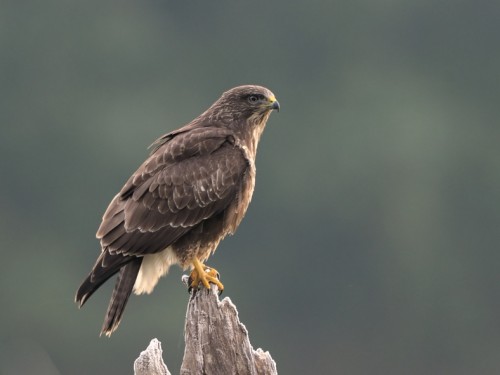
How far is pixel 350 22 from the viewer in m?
79.6

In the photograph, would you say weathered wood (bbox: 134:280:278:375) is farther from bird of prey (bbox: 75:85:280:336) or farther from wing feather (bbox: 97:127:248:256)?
wing feather (bbox: 97:127:248:256)

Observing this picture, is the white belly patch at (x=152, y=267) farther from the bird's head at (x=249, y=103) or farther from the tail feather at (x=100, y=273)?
the bird's head at (x=249, y=103)

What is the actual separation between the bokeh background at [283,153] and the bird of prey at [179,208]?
90.7 feet

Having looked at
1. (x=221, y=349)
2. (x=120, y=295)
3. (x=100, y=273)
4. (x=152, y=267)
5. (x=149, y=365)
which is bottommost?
(x=149, y=365)

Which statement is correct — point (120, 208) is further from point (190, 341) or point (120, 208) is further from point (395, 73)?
point (395, 73)

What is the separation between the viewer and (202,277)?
11391mm

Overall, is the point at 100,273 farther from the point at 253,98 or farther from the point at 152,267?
the point at 253,98

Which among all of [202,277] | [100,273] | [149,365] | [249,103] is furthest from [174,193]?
[149,365]

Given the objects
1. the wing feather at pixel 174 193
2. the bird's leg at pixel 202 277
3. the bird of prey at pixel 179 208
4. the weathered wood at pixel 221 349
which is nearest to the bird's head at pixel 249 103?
the bird of prey at pixel 179 208

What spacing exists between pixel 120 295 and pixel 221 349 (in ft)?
4.17

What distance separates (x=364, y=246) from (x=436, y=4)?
23.5 meters

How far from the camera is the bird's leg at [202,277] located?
11.4 meters

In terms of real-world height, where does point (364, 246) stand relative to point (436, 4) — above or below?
below

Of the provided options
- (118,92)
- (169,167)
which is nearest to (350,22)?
(118,92)
